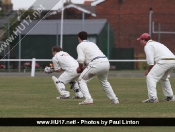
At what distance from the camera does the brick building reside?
4466cm

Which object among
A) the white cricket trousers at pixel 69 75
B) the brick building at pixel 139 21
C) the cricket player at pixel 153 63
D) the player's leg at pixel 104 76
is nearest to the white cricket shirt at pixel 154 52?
the cricket player at pixel 153 63

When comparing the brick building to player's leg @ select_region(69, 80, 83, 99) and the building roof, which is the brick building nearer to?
the building roof

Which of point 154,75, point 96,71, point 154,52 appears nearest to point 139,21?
point 154,52

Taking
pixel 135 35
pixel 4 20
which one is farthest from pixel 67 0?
pixel 4 20

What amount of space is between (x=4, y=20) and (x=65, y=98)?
33.5 feet

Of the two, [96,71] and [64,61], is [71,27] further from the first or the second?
[96,71]

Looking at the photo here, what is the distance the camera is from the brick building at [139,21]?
44.7m

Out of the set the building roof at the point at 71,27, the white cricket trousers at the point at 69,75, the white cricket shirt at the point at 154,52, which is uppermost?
the building roof at the point at 71,27

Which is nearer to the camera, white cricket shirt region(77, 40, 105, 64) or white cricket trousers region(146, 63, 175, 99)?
white cricket shirt region(77, 40, 105, 64)

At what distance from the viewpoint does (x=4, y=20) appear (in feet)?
21.1

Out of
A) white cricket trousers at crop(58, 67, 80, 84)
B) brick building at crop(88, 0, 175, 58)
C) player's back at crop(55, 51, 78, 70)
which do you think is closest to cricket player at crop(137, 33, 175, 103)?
white cricket trousers at crop(58, 67, 80, 84)

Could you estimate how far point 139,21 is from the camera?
148 feet

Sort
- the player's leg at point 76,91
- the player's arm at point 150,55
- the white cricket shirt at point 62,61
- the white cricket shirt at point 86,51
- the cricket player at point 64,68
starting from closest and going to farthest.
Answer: the white cricket shirt at point 86,51
the player's arm at point 150,55
the cricket player at point 64,68
the white cricket shirt at point 62,61
the player's leg at point 76,91

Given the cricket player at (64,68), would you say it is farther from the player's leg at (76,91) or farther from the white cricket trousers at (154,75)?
the white cricket trousers at (154,75)
